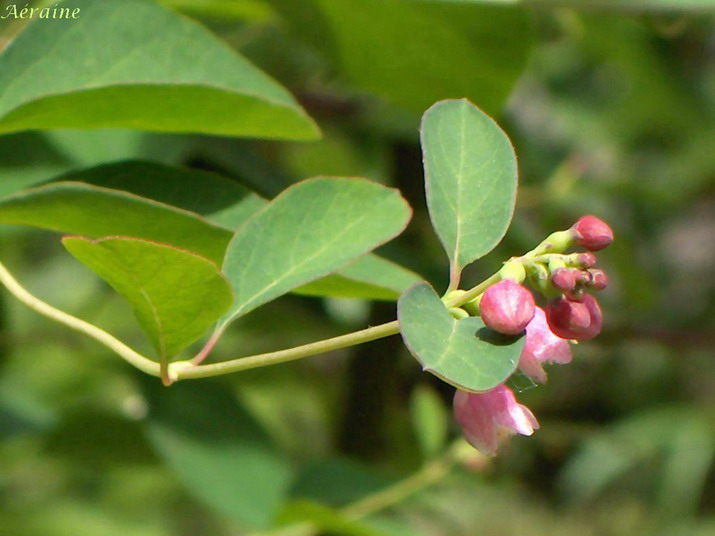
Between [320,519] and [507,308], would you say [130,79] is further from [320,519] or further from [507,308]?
[320,519]

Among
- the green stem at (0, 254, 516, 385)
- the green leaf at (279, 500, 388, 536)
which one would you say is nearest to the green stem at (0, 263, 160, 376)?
the green stem at (0, 254, 516, 385)

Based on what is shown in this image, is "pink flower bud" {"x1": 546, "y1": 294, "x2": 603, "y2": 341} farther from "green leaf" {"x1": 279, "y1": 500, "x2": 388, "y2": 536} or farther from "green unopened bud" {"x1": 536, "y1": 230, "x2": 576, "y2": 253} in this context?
"green leaf" {"x1": 279, "y1": 500, "x2": 388, "y2": 536}

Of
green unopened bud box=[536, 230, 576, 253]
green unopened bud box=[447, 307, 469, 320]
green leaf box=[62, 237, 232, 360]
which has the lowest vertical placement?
green leaf box=[62, 237, 232, 360]

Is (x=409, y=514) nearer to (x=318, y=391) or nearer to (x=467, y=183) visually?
(x=318, y=391)

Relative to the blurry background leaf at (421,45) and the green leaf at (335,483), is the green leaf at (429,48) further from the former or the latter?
the green leaf at (335,483)

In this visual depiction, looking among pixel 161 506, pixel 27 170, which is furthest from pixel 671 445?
pixel 27 170

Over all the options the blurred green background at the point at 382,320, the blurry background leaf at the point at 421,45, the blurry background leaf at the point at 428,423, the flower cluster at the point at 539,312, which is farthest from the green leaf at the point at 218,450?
the flower cluster at the point at 539,312

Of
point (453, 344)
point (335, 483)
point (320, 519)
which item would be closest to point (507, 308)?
point (453, 344)
